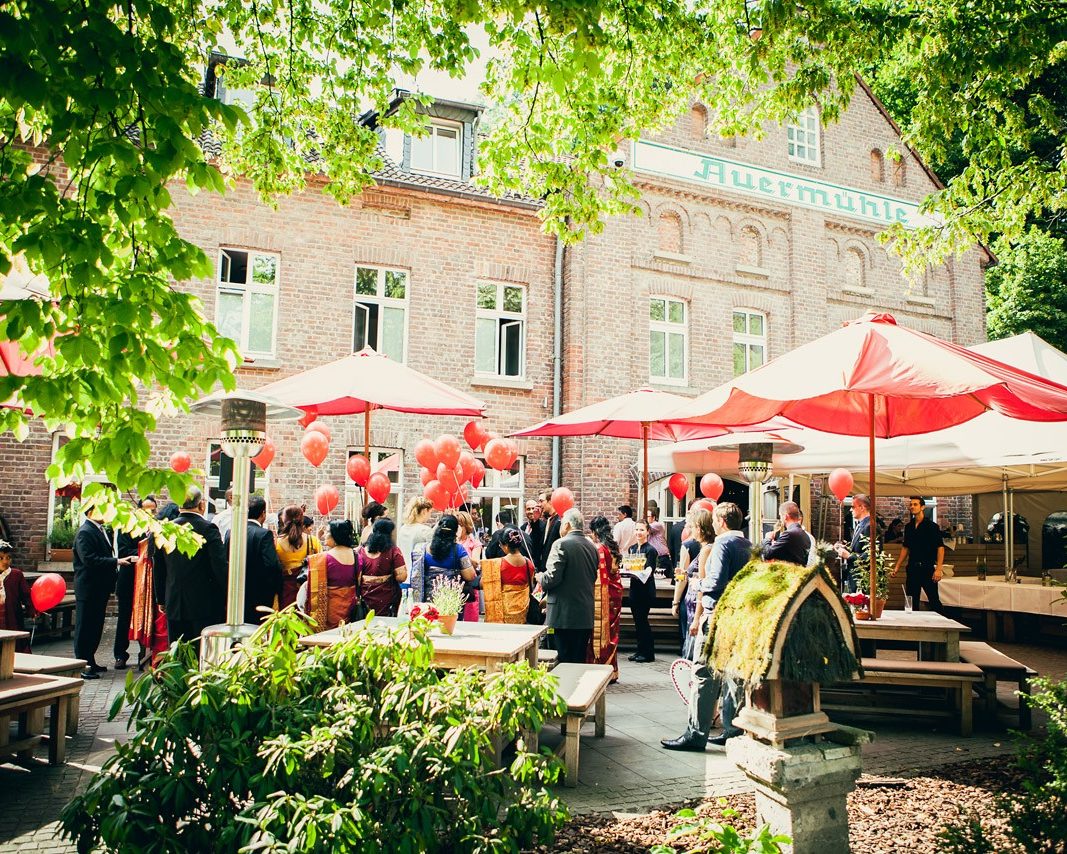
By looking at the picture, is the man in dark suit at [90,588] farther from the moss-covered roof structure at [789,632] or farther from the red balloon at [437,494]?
the moss-covered roof structure at [789,632]

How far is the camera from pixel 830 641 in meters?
3.82

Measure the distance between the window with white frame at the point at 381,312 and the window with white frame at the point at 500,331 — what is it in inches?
57.1

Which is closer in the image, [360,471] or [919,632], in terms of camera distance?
[919,632]

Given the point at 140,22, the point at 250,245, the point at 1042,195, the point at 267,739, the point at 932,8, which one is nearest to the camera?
the point at 267,739

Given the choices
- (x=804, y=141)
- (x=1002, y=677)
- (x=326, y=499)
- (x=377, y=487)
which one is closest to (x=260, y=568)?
(x=377, y=487)

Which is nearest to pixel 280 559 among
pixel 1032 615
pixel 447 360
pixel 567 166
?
pixel 567 166

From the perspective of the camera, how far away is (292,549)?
26.5 feet

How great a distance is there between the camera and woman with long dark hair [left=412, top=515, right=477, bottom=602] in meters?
7.47

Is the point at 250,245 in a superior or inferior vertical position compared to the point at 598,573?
superior

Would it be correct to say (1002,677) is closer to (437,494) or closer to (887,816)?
(887,816)

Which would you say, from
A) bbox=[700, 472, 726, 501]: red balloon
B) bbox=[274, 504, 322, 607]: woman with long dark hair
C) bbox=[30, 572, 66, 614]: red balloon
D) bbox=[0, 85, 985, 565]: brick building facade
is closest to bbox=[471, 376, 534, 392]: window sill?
bbox=[0, 85, 985, 565]: brick building facade

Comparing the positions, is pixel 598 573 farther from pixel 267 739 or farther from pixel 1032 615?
pixel 1032 615

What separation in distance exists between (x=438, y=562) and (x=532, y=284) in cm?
942

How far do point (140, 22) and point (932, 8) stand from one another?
7305 millimetres
